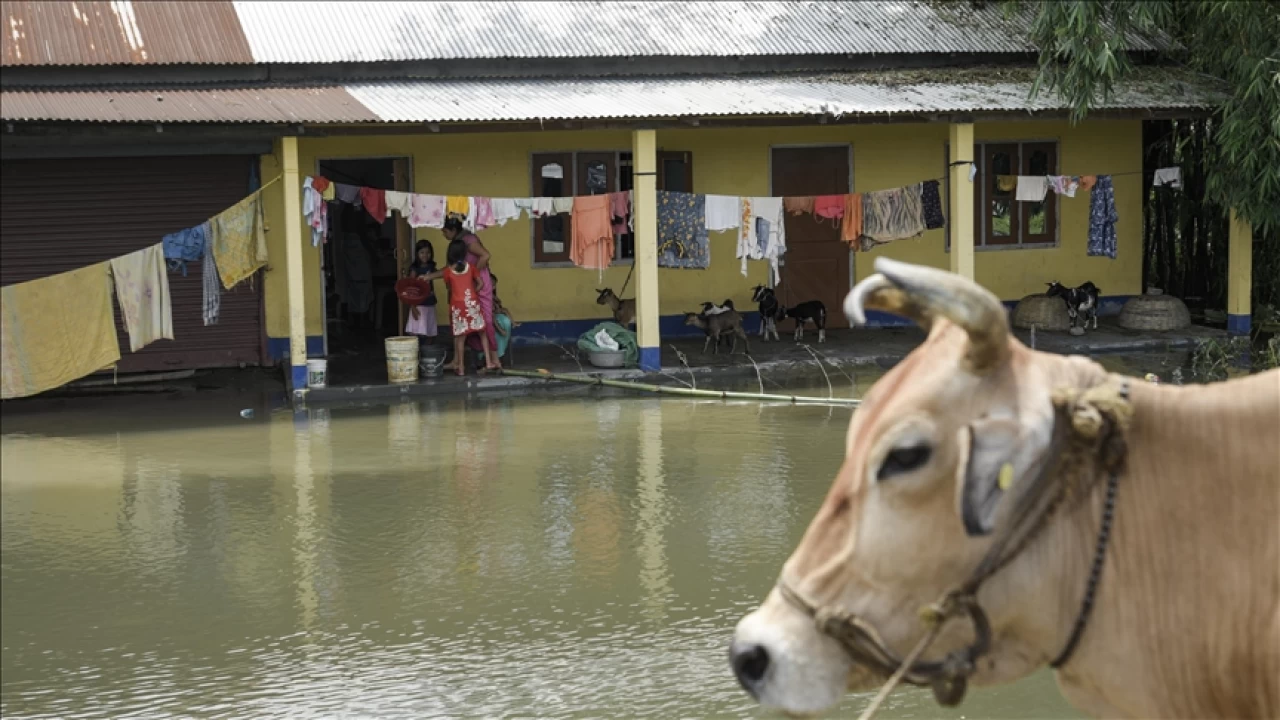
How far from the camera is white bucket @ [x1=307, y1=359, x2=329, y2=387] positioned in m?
13.6

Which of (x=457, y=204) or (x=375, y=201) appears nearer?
(x=375, y=201)

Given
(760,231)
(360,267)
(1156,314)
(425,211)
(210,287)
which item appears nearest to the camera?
(210,287)

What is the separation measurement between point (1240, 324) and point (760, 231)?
205 inches

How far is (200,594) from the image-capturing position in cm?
773

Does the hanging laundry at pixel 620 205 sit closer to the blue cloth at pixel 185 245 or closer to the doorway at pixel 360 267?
the doorway at pixel 360 267

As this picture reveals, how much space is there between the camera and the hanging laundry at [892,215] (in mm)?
15234

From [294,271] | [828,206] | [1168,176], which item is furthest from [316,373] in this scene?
[1168,176]

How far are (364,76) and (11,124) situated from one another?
12.3 feet

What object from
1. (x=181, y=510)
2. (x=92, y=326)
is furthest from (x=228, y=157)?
(x=181, y=510)

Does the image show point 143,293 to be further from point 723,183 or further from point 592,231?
point 723,183

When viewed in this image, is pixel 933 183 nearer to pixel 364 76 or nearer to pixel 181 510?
pixel 364 76

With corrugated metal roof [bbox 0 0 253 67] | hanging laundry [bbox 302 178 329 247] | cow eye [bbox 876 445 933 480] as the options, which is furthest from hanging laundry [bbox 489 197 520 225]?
cow eye [bbox 876 445 933 480]

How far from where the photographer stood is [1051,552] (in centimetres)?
244

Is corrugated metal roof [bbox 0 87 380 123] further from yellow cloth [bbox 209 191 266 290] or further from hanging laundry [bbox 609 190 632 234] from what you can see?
hanging laundry [bbox 609 190 632 234]
